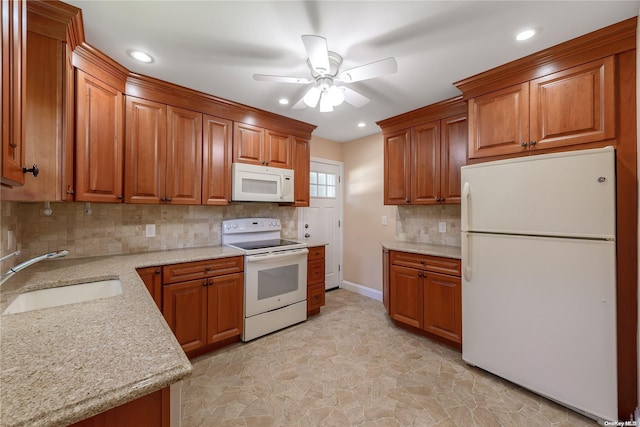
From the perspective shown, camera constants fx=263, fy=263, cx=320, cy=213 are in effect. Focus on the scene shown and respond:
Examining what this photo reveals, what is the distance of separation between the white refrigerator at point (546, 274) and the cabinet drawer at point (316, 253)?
1.58 meters

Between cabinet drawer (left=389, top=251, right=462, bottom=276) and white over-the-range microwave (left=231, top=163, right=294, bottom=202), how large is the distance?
139cm

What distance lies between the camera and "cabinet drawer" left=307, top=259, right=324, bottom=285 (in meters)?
3.11

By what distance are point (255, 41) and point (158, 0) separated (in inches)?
21.8

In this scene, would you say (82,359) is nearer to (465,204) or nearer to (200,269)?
(200,269)

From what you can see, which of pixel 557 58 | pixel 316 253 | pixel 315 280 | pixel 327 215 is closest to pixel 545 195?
pixel 557 58

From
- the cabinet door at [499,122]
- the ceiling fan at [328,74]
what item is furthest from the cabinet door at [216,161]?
the cabinet door at [499,122]

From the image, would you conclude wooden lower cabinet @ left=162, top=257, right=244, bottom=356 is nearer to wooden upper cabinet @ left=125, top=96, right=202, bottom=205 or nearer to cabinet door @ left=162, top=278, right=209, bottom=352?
cabinet door @ left=162, top=278, right=209, bottom=352

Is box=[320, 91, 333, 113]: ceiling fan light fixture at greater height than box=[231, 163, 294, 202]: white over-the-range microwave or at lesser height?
greater

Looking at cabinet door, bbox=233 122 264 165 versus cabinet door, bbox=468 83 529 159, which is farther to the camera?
cabinet door, bbox=233 122 264 165

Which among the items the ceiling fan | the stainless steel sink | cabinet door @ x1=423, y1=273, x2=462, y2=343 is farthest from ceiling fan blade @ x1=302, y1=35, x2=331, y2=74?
cabinet door @ x1=423, y1=273, x2=462, y2=343

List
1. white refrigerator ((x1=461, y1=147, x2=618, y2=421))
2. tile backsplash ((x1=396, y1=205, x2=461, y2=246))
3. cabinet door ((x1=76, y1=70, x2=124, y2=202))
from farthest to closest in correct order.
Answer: tile backsplash ((x1=396, y1=205, x2=461, y2=246)), cabinet door ((x1=76, y1=70, x2=124, y2=202)), white refrigerator ((x1=461, y1=147, x2=618, y2=421))

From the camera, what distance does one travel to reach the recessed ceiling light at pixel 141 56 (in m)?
1.89

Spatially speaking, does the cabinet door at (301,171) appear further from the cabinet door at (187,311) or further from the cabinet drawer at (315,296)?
the cabinet door at (187,311)

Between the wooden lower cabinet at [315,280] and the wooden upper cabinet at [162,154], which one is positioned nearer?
the wooden upper cabinet at [162,154]
